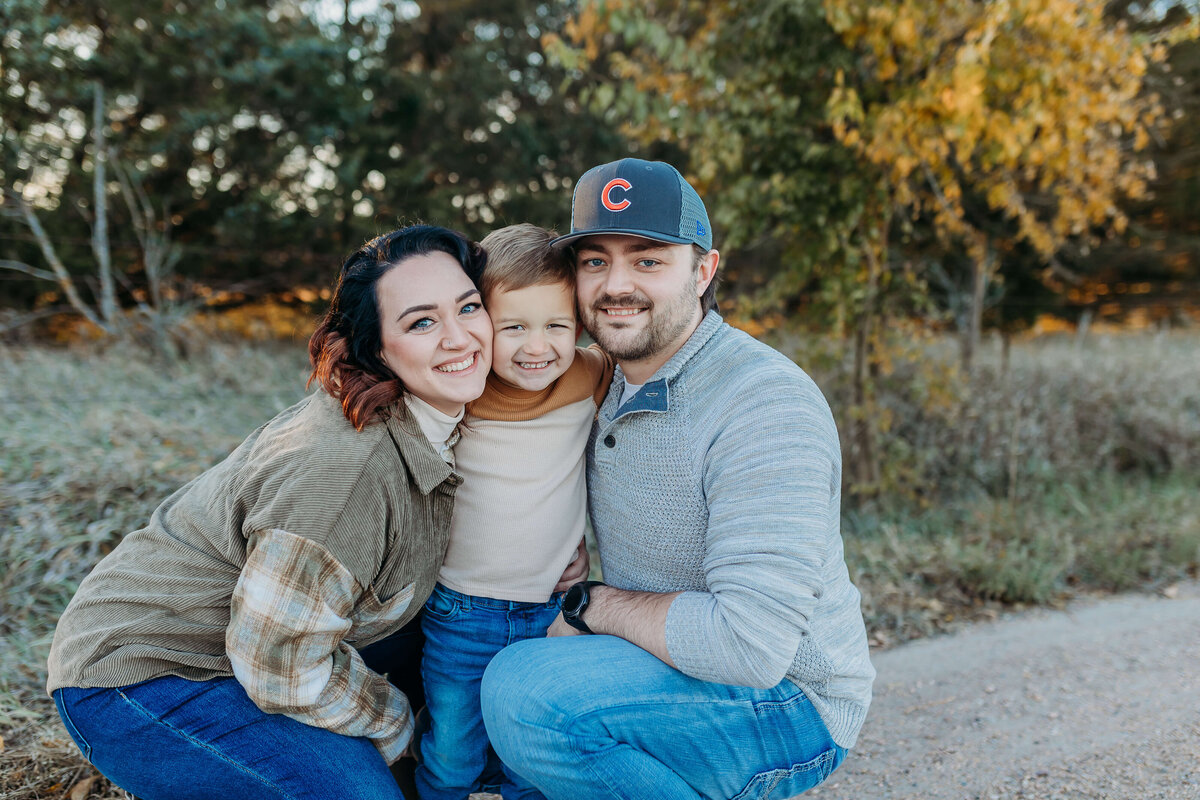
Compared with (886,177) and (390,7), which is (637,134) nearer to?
(886,177)

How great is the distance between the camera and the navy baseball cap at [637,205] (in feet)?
7.11

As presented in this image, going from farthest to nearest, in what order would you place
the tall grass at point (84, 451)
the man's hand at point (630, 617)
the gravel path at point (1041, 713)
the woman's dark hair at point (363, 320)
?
the tall grass at point (84, 451) → the gravel path at point (1041, 713) → the woman's dark hair at point (363, 320) → the man's hand at point (630, 617)

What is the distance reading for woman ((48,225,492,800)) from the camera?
1782 millimetres

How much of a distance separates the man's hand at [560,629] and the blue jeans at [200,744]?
1.95ft

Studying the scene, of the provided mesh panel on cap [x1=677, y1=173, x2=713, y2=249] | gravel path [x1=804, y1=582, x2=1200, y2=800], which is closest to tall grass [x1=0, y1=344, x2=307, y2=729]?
mesh panel on cap [x1=677, y1=173, x2=713, y2=249]

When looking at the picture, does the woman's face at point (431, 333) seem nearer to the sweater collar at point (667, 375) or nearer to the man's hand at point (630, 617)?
the sweater collar at point (667, 375)

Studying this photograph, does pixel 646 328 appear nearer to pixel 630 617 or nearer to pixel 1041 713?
pixel 630 617

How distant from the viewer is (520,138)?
35.8 feet

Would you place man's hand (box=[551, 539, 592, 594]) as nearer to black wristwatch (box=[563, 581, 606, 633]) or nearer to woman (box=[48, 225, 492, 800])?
black wristwatch (box=[563, 581, 606, 633])

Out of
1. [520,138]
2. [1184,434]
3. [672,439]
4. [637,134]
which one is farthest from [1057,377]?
[520,138]

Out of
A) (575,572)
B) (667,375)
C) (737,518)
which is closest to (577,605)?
(575,572)

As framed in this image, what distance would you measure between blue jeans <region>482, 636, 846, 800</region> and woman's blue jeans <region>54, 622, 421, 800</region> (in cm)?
39

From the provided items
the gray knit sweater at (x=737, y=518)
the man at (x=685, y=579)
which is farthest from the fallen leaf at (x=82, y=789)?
the gray knit sweater at (x=737, y=518)

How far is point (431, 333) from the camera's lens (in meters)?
2.14
